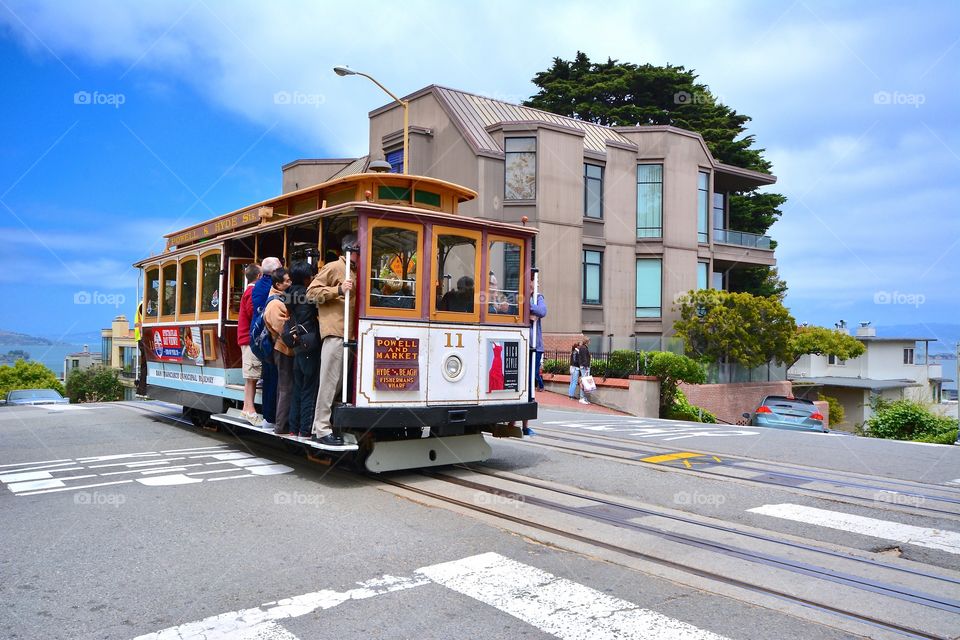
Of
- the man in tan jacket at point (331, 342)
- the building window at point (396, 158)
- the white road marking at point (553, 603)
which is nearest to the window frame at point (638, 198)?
the building window at point (396, 158)

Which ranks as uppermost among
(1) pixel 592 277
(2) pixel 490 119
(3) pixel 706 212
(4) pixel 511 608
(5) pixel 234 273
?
(2) pixel 490 119

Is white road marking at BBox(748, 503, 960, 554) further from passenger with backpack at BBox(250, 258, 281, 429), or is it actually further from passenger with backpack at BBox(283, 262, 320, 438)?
passenger with backpack at BBox(250, 258, 281, 429)

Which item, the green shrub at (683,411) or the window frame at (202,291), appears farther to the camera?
the green shrub at (683,411)

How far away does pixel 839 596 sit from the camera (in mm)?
4785

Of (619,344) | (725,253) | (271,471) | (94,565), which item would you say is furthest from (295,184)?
(94,565)

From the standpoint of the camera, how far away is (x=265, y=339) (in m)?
9.01

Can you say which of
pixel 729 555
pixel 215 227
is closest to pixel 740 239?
pixel 215 227

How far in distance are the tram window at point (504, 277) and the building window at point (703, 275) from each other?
2533 cm

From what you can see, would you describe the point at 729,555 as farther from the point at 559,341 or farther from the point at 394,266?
the point at 559,341

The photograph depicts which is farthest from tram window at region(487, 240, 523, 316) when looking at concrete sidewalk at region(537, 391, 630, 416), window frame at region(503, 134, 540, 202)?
window frame at region(503, 134, 540, 202)

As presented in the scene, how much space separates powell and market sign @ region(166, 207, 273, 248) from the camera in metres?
10.3

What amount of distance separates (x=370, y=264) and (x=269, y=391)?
2.56 m

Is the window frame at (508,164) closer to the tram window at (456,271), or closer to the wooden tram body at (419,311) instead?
the wooden tram body at (419,311)

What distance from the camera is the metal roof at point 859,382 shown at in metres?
43.8
